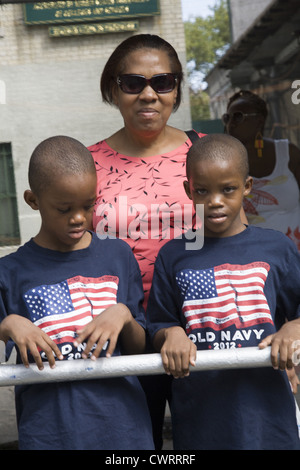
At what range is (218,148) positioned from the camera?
7.04ft

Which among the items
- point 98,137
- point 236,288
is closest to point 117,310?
point 236,288

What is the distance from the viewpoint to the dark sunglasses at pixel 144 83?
8.04 feet

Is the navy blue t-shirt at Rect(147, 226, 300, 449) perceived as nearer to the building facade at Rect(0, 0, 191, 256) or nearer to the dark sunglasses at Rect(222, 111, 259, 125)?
the dark sunglasses at Rect(222, 111, 259, 125)

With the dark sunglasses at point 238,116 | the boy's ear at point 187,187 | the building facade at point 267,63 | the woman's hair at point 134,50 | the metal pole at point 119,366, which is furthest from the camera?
the building facade at point 267,63

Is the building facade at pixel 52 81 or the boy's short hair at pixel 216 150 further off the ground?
the building facade at pixel 52 81

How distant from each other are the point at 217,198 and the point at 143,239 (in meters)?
0.42

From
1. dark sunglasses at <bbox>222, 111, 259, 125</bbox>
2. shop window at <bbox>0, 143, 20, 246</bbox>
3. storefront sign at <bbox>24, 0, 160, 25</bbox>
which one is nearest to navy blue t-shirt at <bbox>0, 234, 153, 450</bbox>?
dark sunglasses at <bbox>222, 111, 259, 125</bbox>

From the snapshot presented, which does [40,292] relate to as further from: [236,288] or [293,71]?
[293,71]

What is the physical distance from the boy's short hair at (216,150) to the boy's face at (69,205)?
0.34 m

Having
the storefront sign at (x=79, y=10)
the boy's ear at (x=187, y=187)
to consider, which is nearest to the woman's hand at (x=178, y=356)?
the boy's ear at (x=187, y=187)

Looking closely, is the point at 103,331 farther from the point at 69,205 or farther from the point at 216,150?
the point at 216,150

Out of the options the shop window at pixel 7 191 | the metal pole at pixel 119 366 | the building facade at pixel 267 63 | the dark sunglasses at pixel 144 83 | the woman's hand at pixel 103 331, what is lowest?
the metal pole at pixel 119 366

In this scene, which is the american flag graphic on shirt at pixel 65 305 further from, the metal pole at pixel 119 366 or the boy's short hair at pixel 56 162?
the boy's short hair at pixel 56 162

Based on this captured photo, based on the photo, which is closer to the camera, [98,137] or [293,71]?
[98,137]
